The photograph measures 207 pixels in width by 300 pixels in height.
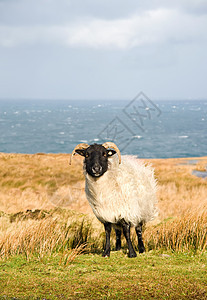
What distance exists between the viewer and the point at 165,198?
21.4 m

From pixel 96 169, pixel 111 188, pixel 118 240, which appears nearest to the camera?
pixel 96 169

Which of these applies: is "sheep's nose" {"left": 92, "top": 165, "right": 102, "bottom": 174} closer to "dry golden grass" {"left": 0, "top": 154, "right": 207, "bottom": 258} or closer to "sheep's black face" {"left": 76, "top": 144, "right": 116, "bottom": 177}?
"sheep's black face" {"left": 76, "top": 144, "right": 116, "bottom": 177}

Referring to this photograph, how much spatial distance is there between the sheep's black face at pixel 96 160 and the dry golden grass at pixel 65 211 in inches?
86.2

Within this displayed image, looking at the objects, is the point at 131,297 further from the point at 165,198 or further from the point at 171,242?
the point at 165,198

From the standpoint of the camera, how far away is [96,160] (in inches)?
364

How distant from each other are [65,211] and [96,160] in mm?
5142

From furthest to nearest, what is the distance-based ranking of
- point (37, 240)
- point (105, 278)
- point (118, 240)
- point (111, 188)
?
point (118, 240) → point (37, 240) → point (111, 188) → point (105, 278)

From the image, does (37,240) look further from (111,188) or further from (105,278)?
(105,278)

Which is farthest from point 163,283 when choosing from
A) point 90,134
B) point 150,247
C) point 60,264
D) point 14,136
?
point 14,136

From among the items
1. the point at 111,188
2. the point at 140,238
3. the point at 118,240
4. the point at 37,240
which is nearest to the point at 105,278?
the point at 111,188

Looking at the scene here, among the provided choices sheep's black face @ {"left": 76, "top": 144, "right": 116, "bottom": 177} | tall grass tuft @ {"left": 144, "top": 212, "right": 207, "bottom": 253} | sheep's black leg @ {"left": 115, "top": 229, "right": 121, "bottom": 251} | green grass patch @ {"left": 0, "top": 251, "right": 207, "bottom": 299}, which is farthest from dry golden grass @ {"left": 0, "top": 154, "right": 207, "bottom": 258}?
sheep's black face @ {"left": 76, "top": 144, "right": 116, "bottom": 177}

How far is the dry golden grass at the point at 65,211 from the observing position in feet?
33.2

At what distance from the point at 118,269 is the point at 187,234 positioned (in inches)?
115

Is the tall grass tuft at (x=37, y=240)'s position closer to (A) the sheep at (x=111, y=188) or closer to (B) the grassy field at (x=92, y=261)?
(B) the grassy field at (x=92, y=261)
